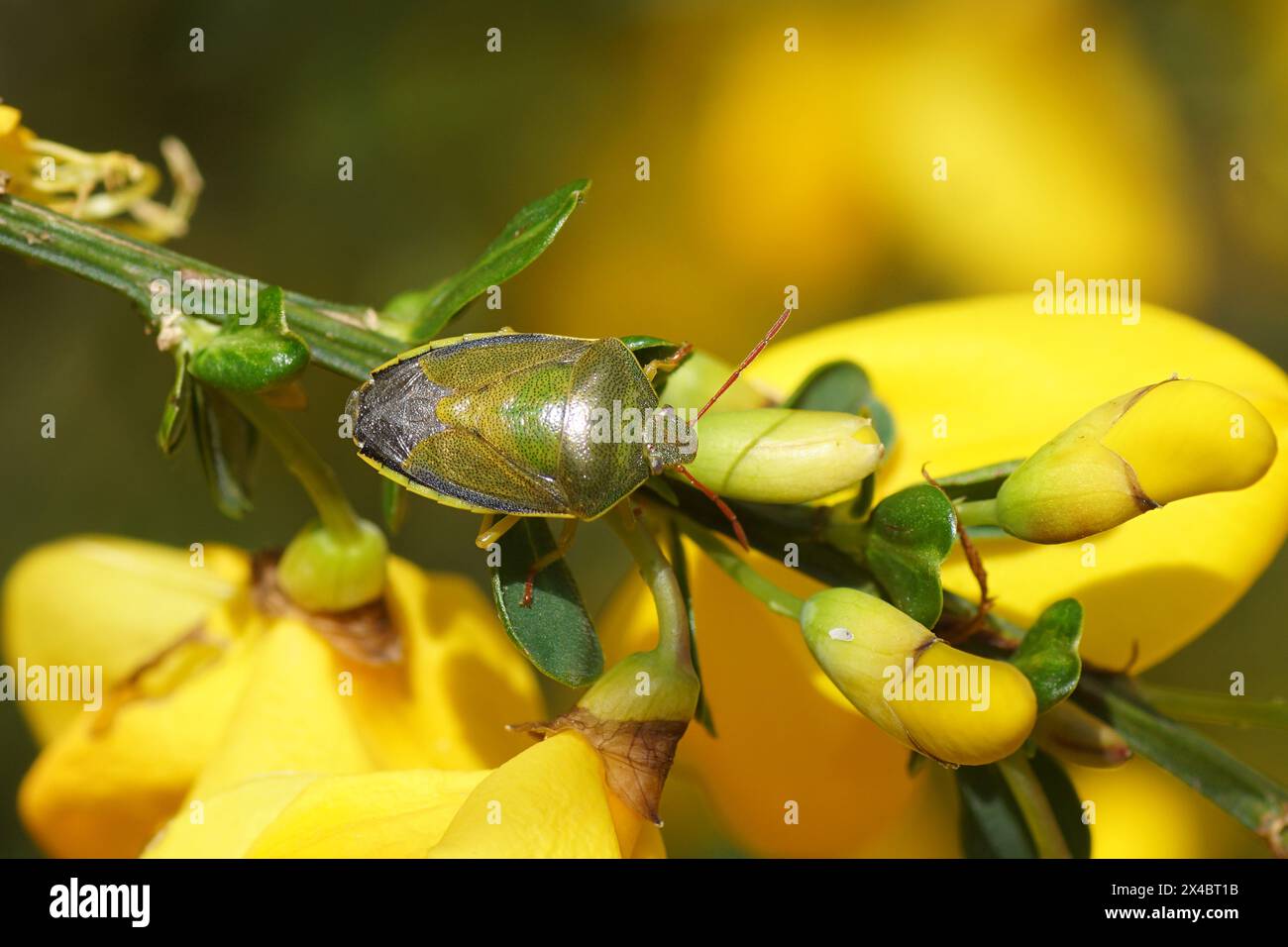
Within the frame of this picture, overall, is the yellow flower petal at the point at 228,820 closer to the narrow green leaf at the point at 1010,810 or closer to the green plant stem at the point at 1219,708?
the narrow green leaf at the point at 1010,810

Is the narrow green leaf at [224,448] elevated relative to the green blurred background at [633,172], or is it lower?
lower

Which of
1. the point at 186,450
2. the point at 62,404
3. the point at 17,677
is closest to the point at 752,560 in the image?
the point at 17,677

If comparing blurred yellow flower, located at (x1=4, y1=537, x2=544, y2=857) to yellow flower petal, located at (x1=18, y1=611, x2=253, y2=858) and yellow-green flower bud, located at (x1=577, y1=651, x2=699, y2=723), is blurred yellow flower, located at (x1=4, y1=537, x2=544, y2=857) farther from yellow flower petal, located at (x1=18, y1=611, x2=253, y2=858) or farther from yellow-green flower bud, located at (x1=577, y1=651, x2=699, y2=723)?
yellow-green flower bud, located at (x1=577, y1=651, x2=699, y2=723)

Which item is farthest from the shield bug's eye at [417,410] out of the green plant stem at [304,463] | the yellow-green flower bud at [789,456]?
the yellow-green flower bud at [789,456]

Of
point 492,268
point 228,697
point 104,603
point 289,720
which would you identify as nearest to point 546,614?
point 492,268

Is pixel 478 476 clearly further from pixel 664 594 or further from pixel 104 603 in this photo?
pixel 104 603

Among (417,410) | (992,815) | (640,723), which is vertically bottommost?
(992,815)
